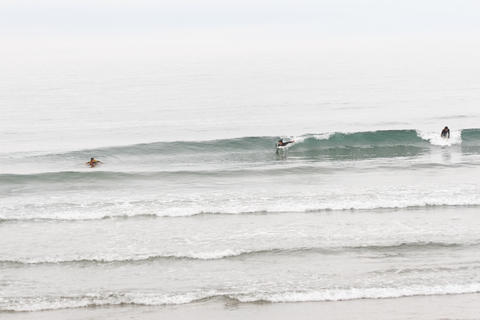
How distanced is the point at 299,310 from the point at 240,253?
3.61 m

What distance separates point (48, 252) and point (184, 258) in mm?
4124

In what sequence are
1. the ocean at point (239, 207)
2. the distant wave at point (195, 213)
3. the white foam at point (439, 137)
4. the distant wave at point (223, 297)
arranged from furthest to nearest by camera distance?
the white foam at point (439, 137)
the distant wave at point (195, 213)
the ocean at point (239, 207)
the distant wave at point (223, 297)

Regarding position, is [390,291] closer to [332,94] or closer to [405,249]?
[405,249]

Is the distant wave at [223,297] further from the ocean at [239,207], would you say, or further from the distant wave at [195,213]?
the distant wave at [195,213]

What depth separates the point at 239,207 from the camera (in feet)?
75.1

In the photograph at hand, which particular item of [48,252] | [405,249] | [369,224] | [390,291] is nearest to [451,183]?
[369,224]

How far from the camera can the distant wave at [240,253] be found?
17906 millimetres

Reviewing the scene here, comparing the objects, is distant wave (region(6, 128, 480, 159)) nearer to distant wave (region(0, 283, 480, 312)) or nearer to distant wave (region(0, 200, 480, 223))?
distant wave (region(0, 200, 480, 223))

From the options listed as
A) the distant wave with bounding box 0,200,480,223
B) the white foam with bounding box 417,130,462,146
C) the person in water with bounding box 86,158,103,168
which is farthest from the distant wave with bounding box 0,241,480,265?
the white foam with bounding box 417,130,462,146

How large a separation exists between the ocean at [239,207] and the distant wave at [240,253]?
6 centimetres

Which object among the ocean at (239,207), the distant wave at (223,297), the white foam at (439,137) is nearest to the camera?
the distant wave at (223,297)

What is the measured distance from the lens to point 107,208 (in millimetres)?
23375

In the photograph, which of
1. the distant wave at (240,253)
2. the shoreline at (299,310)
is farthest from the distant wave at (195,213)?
the shoreline at (299,310)

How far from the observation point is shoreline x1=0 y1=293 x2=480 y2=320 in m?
14.5
